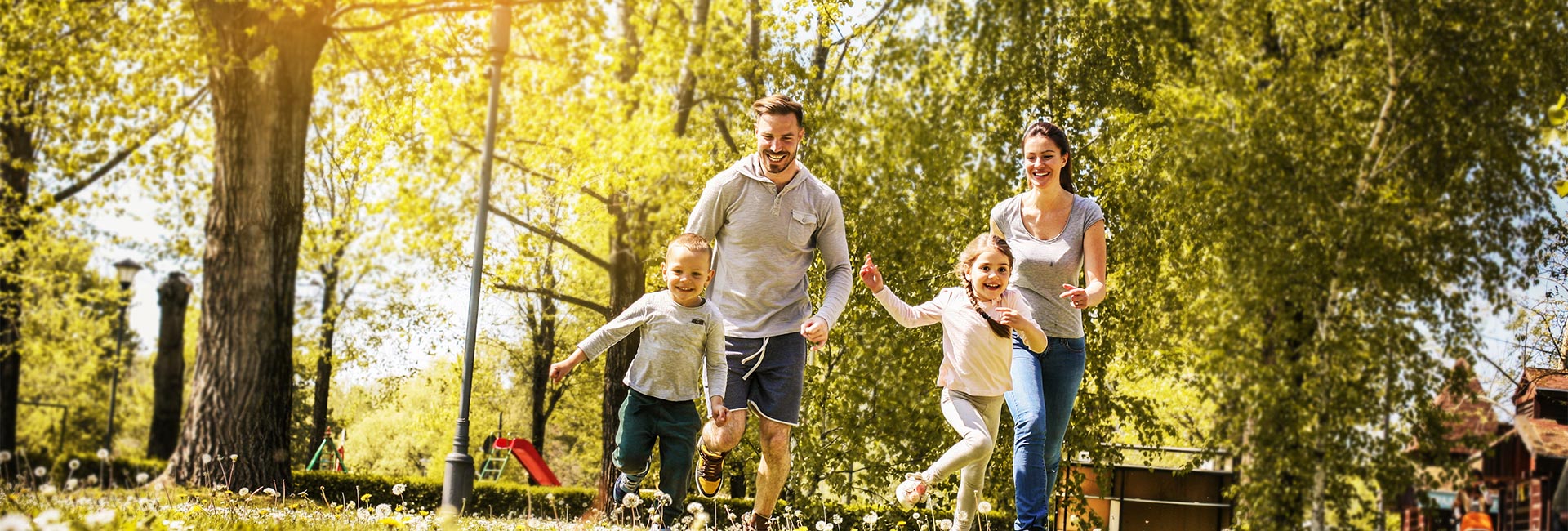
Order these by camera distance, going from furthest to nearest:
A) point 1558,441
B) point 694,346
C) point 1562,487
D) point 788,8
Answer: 1. point 788,8
2. point 1558,441
3. point 1562,487
4. point 694,346

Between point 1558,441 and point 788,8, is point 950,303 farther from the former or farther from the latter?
point 788,8

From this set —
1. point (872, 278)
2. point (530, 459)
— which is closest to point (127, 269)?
point (530, 459)

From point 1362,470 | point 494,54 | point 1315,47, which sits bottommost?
point 1362,470

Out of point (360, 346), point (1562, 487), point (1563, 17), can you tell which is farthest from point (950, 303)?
point (360, 346)

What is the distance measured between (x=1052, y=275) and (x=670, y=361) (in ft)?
5.29

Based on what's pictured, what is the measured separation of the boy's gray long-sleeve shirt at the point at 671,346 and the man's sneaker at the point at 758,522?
21.2 inches

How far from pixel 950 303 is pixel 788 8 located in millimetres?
8913

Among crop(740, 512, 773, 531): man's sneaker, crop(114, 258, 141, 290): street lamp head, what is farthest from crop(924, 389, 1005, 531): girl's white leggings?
crop(114, 258, 141, 290): street lamp head

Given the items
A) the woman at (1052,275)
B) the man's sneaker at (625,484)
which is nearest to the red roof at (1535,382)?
the woman at (1052,275)

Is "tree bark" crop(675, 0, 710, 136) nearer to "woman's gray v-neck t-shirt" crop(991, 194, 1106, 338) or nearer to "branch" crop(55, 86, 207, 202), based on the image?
"branch" crop(55, 86, 207, 202)

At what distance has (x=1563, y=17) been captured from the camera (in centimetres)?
895

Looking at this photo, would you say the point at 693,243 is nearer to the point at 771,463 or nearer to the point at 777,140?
the point at 777,140

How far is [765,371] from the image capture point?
15.2ft

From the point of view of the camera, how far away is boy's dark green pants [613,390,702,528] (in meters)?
4.61
